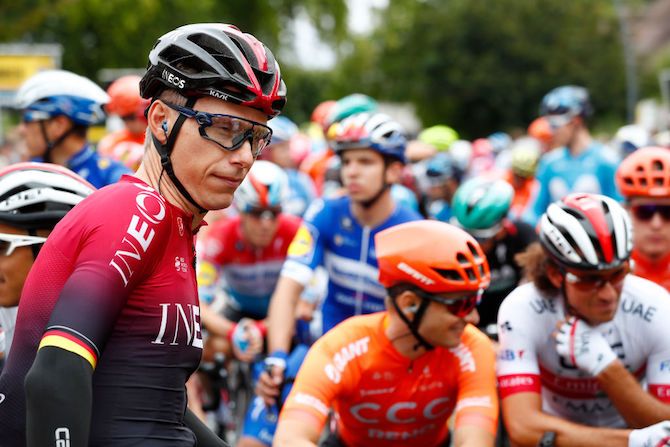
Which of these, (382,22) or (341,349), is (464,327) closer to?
(341,349)

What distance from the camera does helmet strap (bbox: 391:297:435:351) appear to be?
14.2ft

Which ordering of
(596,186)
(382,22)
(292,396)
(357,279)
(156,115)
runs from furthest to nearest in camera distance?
(382,22), (596,186), (357,279), (292,396), (156,115)

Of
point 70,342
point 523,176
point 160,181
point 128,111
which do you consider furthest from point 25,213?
point 523,176

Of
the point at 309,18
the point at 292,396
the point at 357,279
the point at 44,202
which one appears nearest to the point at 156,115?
the point at 44,202

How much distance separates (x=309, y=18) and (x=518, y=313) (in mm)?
29973

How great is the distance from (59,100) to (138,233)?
13.8 ft

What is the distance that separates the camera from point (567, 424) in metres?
4.29

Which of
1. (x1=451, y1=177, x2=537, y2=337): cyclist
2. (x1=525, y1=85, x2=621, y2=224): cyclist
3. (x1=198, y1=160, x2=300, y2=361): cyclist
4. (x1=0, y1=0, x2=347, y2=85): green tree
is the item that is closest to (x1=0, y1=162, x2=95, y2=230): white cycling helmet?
(x1=198, y1=160, x2=300, y2=361): cyclist

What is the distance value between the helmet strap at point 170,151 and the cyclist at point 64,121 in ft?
12.4


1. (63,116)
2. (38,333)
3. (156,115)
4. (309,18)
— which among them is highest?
(309,18)

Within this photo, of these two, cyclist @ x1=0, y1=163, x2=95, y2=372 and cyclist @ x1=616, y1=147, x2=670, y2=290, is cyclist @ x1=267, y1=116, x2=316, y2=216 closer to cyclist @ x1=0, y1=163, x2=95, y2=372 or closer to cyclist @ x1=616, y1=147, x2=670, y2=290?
cyclist @ x1=616, y1=147, x2=670, y2=290

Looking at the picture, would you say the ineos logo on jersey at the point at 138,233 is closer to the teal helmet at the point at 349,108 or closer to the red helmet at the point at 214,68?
the red helmet at the point at 214,68

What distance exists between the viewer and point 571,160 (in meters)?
10.1

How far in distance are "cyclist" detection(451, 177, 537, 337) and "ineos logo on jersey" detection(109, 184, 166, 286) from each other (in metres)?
4.32
